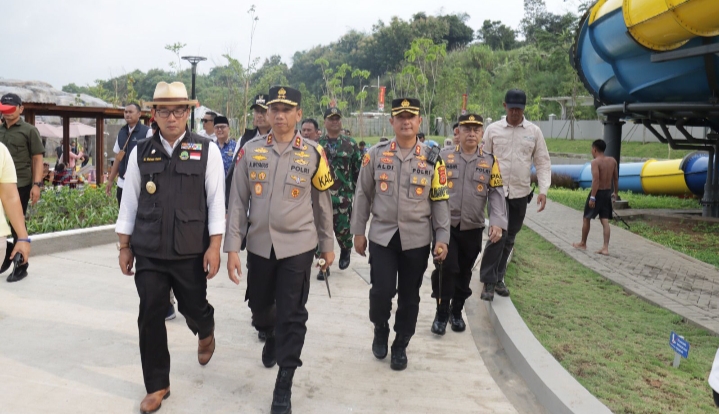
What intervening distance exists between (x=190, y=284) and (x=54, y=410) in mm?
1078

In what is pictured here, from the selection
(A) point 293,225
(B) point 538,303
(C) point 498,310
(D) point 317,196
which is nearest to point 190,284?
(A) point 293,225

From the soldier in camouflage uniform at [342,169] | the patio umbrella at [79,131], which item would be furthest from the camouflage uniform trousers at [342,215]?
the patio umbrella at [79,131]

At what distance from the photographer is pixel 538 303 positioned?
6789 millimetres

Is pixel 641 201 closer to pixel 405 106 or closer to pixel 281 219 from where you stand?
pixel 405 106

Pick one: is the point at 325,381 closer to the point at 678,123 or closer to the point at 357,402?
the point at 357,402

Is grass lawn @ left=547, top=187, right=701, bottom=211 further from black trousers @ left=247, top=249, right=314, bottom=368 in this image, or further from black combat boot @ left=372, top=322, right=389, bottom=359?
black trousers @ left=247, top=249, right=314, bottom=368

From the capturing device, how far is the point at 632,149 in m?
33.9

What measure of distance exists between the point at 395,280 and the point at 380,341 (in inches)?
20.4

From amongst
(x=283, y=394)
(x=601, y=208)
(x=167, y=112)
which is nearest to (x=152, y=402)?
(x=283, y=394)

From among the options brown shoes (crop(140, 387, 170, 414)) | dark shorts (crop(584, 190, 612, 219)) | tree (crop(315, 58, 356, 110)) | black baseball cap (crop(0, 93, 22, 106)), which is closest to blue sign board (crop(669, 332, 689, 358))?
brown shoes (crop(140, 387, 170, 414))

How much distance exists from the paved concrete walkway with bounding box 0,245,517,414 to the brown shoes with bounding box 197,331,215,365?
0.09m

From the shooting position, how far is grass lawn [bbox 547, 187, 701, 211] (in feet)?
53.5

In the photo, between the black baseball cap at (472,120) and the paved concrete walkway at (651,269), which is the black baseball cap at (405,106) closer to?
the black baseball cap at (472,120)

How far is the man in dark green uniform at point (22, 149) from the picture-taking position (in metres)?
6.70
